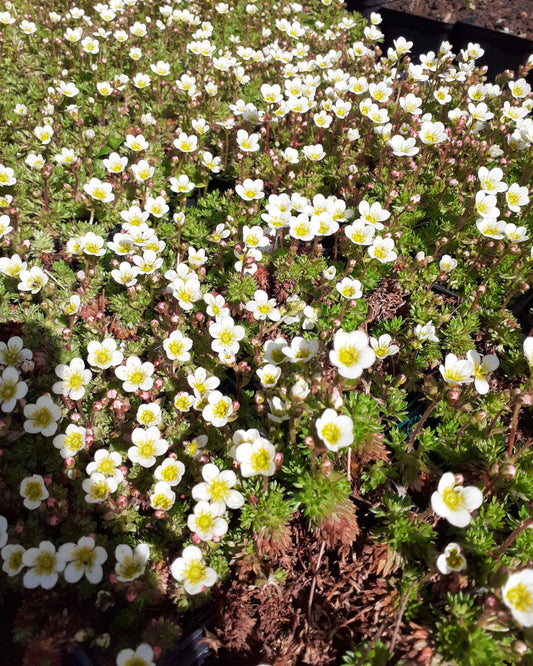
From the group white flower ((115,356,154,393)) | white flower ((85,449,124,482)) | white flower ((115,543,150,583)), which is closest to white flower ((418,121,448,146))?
white flower ((115,356,154,393))

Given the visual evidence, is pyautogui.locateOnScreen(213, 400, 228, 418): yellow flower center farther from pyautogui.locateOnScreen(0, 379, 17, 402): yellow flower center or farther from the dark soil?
the dark soil

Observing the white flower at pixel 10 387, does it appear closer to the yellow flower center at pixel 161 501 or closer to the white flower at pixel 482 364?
the yellow flower center at pixel 161 501

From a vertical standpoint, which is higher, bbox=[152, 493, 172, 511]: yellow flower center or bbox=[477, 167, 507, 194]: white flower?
bbox=[477, 167, 507, 194]: white flower

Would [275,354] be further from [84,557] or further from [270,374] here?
[84,557]

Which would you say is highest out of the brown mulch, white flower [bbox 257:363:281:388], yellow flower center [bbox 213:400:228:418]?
white flower [bbox 257:363:281:388]

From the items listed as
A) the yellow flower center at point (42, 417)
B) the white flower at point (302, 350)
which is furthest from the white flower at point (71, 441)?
the white flower at point (302, 350)

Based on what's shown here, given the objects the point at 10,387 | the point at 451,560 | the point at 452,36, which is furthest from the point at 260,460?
the point at 452,36

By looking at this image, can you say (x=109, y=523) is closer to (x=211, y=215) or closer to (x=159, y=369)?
(x=159, y=369)
